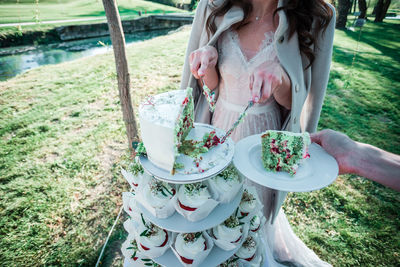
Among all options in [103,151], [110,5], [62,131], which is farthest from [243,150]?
[62,131]

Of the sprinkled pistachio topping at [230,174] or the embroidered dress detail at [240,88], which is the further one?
the embroidered dress detail at [240,88]

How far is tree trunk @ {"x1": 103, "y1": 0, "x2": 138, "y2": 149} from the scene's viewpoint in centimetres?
229

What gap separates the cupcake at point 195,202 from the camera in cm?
116

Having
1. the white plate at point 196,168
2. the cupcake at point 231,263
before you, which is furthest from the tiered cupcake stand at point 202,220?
the cupcake at point 231,263

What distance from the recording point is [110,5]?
2.24 m

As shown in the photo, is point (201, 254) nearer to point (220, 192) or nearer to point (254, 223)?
point (220, 192)

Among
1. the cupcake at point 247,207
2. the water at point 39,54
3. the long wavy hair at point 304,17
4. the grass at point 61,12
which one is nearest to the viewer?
the cupcake at point 247,207

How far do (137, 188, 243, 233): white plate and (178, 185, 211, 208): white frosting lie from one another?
0.14 metres

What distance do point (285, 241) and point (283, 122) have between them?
1.52 metres

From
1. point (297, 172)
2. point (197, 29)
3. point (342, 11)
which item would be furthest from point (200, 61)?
point (342, 11)

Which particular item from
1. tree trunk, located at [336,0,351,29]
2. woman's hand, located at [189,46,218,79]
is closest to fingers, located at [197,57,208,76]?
woman's hand, located at [189,46,218,79]

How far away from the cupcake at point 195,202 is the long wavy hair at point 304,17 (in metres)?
1.42

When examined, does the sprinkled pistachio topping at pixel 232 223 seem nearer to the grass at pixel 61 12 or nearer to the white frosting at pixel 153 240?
the white frosting at pixel 153 240

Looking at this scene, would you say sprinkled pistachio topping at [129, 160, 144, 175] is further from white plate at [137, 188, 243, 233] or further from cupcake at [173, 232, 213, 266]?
cupcake at [173, 232, 213, 266]
